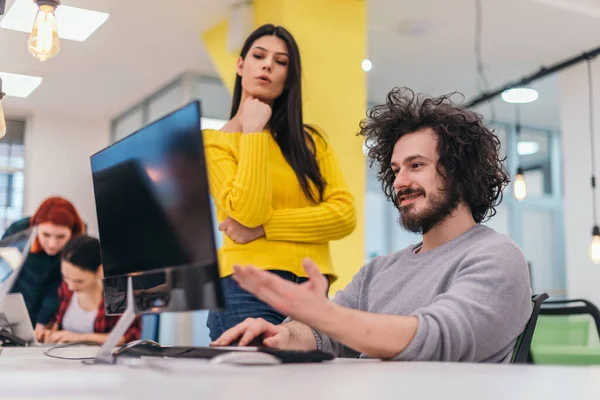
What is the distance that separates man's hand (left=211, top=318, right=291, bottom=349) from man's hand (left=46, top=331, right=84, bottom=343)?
1501mm

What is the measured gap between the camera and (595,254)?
4.73m

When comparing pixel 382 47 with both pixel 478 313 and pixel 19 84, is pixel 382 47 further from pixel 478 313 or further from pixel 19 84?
pixel 478 313

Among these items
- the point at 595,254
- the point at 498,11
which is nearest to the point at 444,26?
the point at 498,11

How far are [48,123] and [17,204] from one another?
0.91 m

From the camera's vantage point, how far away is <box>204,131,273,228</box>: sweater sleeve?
1615 millimetres

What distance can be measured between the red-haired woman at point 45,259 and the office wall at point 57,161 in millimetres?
4357

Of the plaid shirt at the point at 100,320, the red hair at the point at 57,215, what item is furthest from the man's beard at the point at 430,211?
the red hair at the point at 57,215

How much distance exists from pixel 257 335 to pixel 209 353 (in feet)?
0.66

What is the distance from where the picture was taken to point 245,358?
94 centimetres

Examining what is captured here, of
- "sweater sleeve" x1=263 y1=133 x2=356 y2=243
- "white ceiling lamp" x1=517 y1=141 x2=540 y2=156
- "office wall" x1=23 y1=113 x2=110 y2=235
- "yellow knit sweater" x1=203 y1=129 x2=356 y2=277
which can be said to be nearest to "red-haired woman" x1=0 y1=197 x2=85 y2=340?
"yellow knit sweater" x1=203 y1=129 x2=356 y2=277

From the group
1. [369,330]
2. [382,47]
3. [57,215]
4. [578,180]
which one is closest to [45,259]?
[57,215]

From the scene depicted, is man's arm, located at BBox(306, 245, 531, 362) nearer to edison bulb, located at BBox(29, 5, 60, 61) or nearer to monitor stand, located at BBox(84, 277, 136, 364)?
monitor stand, located at BBox(84, 277, 136, 364)

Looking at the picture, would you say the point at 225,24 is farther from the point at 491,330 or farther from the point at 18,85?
the point at 491,330

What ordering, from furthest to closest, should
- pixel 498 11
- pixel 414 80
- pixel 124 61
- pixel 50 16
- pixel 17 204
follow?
1. pixel 17 204
2. pixel 414 80
3. pixel 124 61
4. pixel 498 11
5. pixel 50 16
